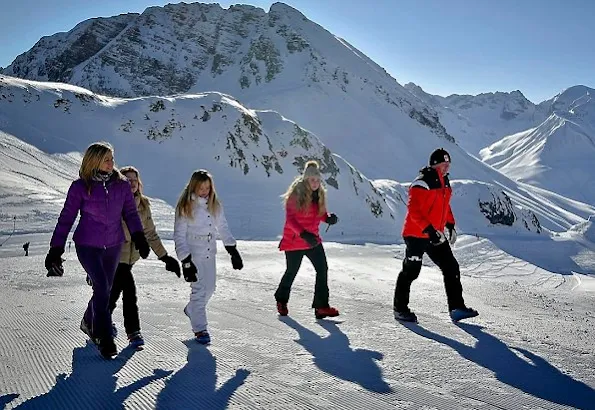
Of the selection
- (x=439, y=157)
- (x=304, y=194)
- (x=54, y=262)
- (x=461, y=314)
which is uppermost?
(x=439, y=157)

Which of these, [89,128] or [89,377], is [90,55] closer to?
[89,128]

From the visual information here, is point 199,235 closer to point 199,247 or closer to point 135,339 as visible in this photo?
point 199,247

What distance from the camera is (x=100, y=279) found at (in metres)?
4.00

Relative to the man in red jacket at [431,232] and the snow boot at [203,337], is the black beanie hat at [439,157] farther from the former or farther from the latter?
the snow boot at [203,337]

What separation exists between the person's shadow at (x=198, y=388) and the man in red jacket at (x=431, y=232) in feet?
8.47

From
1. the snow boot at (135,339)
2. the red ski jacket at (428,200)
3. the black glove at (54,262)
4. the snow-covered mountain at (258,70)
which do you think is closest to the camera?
the black glove at (54,262)

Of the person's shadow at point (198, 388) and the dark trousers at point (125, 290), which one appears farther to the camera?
the dark trousers at point (125, 290)

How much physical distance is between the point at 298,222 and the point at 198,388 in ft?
9.66

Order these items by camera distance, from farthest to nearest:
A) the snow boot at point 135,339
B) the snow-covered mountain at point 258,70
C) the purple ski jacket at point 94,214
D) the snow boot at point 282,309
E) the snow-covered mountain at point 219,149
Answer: the snow-covered mountain at point 258,70
the snow-covered mountain at point 219,149
the snow boot at point 282,309
the snow boot at point 135,339
the purple ski jacket at point 94,214

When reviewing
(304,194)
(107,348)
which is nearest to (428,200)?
(304,194)

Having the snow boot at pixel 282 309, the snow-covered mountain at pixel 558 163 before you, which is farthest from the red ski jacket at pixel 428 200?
the snow-covered mountain at pixel 558 163

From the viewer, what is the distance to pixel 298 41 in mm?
82062

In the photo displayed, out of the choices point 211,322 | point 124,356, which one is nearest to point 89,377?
point 124,356

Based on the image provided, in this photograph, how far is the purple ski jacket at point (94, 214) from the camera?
392 centimetres
